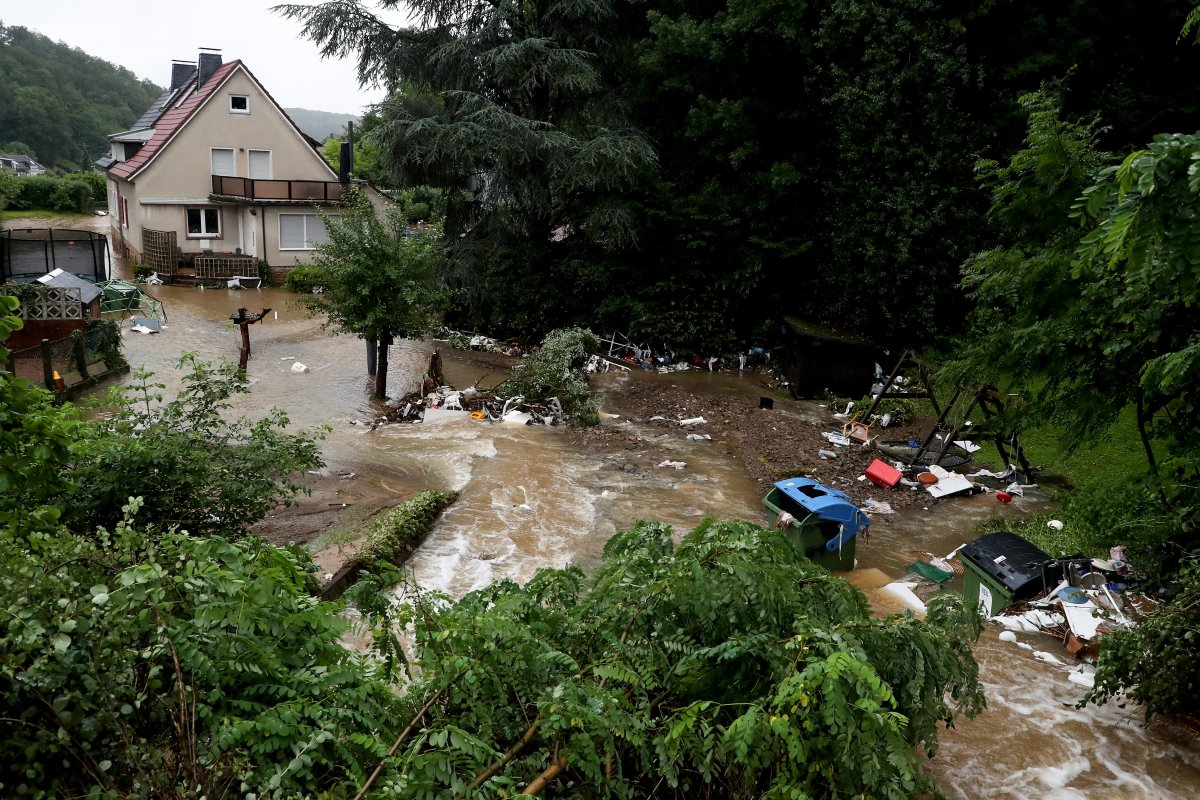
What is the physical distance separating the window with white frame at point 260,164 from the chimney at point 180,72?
10321 millimetres

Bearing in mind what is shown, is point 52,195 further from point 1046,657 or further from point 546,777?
point 546,777

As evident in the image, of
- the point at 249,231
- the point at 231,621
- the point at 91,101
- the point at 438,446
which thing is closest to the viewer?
the point at 231,621

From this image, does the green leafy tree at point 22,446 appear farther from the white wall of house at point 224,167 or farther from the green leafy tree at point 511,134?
the white wall of house at point 224,167

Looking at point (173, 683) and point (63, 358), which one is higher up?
point (173, 683)

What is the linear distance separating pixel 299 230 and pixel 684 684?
28566 mm

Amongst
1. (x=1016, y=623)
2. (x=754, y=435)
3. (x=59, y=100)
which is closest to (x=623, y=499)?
(x=754, y=435)

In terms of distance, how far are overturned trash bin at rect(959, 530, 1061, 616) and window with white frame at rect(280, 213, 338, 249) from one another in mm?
25268

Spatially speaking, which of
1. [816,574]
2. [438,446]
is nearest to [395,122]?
[438,446]

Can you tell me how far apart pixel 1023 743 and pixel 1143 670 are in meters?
1.11

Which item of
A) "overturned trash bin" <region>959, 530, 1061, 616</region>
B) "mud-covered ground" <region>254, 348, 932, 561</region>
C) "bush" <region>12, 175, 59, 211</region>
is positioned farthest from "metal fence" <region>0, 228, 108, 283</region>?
"bush" <region>12, 175, 59, 211</region>

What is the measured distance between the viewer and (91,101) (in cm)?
8575

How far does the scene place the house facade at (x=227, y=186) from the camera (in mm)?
28359

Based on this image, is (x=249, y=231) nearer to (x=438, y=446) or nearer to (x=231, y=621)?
(x=438, y=446)

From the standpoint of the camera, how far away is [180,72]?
122 ft
